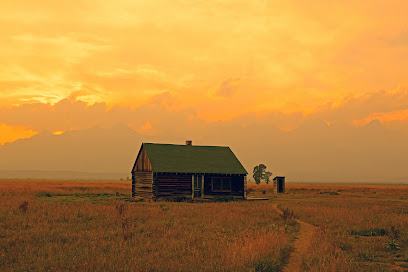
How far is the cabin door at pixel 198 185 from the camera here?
131ft

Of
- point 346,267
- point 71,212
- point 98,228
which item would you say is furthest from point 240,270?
point 71,212

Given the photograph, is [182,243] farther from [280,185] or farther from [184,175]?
[280,185]

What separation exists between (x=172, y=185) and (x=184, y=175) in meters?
1.66

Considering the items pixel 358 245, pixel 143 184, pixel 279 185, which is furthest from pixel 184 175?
pixel 358 245

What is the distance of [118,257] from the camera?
11875mm

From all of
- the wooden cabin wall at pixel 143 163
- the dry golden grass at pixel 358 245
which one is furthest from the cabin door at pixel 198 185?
the dry golden grass at pixel 358 245

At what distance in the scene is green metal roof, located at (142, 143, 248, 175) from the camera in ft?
130

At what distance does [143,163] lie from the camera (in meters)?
41.8

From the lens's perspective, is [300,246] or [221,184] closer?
[300,246]

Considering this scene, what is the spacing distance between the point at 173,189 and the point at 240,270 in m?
29.1

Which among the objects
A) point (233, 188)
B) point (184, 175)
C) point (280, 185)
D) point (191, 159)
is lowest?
point (280, 185)

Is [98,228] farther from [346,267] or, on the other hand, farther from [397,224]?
[397,224]

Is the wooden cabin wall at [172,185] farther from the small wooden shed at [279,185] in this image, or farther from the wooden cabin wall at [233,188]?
the small wooden shed at [279,185]

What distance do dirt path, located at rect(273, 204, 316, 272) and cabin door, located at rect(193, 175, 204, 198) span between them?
65.2ft
